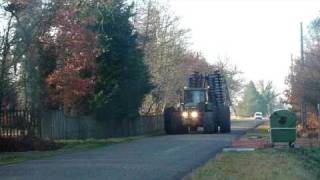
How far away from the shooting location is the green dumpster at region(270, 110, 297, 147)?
1061 inches

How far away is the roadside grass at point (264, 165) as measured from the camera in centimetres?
1639

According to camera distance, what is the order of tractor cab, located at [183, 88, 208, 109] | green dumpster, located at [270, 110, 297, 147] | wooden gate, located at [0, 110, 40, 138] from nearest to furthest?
green dumpster, located at [270, 110, 297, 147] → wooden gate, located at [0, 110, 40, 138] → tractor cab, located at [183, 88, 208, 109]

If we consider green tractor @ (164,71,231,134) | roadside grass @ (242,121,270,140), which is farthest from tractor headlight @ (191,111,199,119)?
roadside grass @ (242,121,270,140)

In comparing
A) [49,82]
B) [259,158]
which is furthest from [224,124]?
[259,158]

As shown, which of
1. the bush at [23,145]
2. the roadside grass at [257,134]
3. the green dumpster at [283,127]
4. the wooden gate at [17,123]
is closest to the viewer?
the green dumpster at [283,127]

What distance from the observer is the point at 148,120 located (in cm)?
5144

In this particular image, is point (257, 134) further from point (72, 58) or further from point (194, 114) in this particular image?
point (72, 58)

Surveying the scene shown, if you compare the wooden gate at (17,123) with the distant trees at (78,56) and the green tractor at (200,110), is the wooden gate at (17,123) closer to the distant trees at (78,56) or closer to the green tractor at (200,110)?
the distant trees at (78,56)

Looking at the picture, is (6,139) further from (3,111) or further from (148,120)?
(148,120)

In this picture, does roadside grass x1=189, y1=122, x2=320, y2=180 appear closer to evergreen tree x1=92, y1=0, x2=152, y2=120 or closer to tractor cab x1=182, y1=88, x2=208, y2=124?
evergreen tree x1=92, y1=0, x2=152, y2=120

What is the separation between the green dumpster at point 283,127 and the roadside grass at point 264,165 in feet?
4.43

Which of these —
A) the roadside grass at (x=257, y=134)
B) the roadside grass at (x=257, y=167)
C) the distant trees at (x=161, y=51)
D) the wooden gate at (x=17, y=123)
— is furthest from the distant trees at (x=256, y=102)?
the roadside grass at (x=257, y=167)

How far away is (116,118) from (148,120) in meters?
9.97

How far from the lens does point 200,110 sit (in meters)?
45.1
